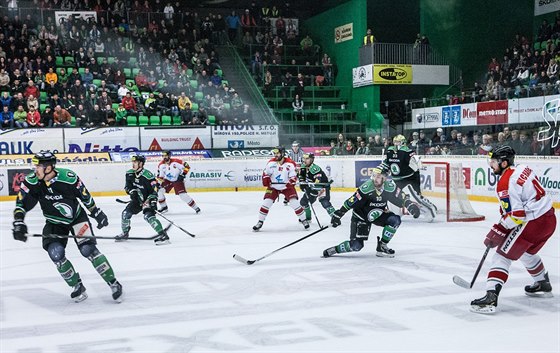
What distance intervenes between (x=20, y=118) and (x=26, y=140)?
81cm

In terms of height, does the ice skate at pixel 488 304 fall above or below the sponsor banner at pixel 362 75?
below

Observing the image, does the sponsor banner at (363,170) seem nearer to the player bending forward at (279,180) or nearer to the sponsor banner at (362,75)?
the player bending forward at (279,180)

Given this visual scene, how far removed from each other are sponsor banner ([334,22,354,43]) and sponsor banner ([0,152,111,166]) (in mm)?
A: 12066

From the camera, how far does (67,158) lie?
1753cm

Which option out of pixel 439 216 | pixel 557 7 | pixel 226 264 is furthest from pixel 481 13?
pixel 226 264

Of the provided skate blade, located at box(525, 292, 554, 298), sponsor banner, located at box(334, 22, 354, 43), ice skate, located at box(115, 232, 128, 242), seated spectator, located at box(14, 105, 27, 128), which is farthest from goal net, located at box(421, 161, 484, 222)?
sponsor banner, located at box(334, 22, 354, 43)

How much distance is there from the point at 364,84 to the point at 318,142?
5192 millimetres

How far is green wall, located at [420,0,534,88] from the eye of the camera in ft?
83.9

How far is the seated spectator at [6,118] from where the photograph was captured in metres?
17.8

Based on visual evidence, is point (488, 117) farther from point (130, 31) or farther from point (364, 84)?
point (130, 31)

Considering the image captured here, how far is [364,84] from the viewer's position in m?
25.0

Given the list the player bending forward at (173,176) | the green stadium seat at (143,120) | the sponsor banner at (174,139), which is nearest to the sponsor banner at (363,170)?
the sponsor banner at (174,139)

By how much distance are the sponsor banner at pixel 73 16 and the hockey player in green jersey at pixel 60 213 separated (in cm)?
1829

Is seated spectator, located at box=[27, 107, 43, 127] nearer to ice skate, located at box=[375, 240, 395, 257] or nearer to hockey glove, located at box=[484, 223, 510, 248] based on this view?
ice skate, located at box=[375, 240, 395, 257]
